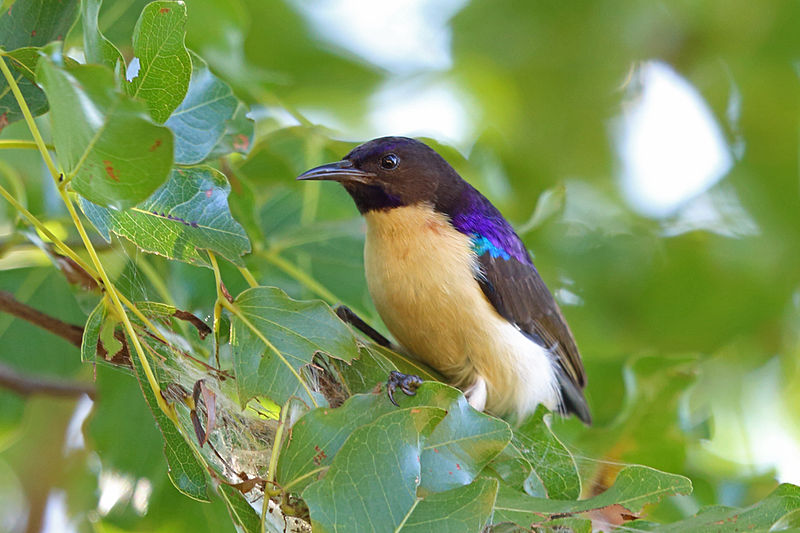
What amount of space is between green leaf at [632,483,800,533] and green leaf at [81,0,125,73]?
170 cm

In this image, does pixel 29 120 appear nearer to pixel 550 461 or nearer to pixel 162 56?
pixel 162 56

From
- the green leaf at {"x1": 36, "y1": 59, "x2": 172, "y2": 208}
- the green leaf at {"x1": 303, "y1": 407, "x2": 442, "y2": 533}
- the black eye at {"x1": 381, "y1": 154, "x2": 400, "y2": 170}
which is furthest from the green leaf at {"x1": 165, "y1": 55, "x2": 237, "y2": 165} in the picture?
the black eye at {"x1": 381, "y1": 154, "x2": 400, "y2": 170}

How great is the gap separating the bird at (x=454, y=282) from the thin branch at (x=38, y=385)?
124 cm

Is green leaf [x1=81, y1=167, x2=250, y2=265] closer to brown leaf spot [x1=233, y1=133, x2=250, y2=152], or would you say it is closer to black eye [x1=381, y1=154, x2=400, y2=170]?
brown leaf spot [x1=233, y1=133, x2=250, y2=152]

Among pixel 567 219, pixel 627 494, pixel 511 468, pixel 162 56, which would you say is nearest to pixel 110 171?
pixel 162 56

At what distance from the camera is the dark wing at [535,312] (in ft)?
11.2

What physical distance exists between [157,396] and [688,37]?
18.0 feet

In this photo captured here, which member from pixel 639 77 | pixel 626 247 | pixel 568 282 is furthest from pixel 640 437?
pixel 639 77

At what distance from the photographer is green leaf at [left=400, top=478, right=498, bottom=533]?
1849mm

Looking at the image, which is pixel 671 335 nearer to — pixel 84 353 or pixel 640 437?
pixel 640 437

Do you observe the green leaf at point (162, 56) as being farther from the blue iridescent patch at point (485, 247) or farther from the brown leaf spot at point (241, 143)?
the blue iridescent patch at point (485, 247)

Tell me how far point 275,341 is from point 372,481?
17.0 inches

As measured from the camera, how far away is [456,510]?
1871mm

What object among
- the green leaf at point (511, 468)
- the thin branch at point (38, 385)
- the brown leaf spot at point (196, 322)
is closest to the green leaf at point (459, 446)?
the green leaf at point (511, 468)
